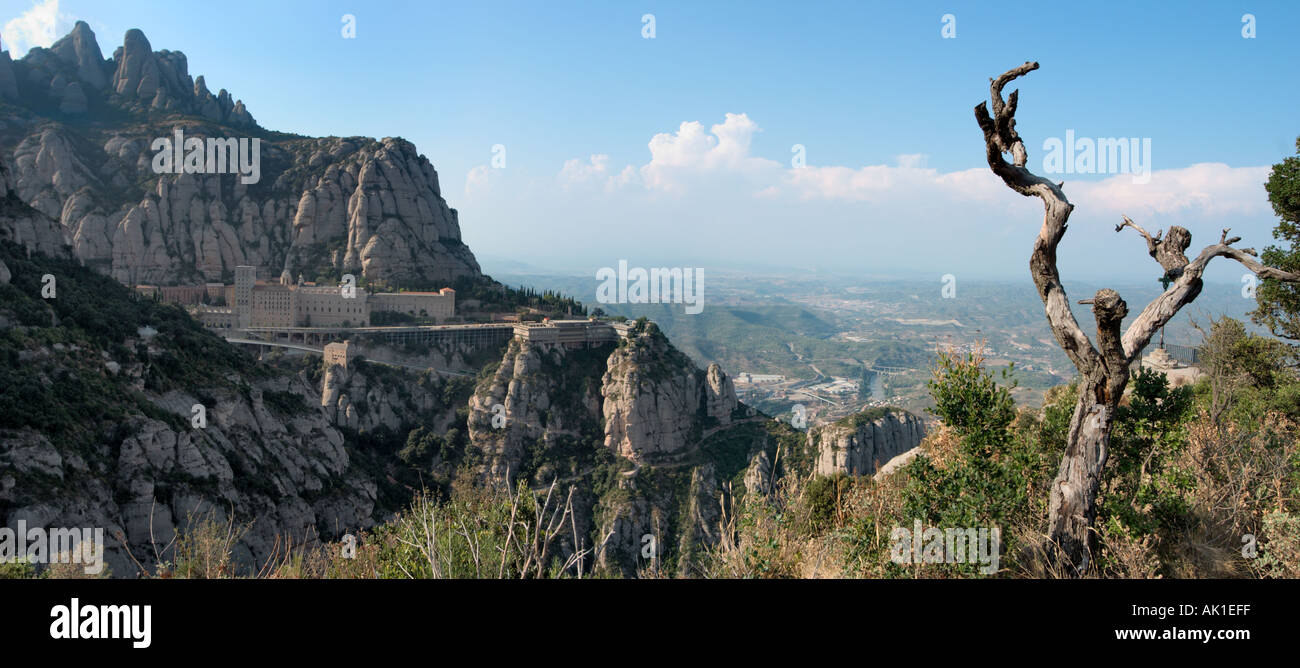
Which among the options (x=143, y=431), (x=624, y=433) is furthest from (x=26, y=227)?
(x=624, y=433)

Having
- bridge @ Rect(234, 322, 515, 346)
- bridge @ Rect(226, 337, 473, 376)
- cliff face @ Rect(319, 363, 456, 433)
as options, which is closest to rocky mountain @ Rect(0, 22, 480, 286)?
bridge @ Rect(234, 322, 515, 346)

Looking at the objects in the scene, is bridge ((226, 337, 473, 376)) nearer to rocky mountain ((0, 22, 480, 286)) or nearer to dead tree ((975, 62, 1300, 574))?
rocky mountain ((0, 22, 480, 286))

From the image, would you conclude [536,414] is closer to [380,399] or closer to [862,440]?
[380,399]

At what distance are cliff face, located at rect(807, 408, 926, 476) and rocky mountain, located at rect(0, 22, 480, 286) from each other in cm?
4247

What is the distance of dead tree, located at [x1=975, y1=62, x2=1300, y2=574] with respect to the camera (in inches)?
221

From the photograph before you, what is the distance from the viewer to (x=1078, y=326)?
5742 mm

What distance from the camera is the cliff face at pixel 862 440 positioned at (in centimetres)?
3897

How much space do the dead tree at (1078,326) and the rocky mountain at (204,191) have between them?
6435cm

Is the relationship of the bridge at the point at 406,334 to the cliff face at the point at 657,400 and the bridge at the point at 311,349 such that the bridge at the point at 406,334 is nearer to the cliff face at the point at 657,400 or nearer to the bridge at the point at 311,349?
the bridge at the point at 311,349

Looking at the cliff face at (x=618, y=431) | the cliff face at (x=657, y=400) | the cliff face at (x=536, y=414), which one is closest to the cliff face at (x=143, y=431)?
the cliff face at (x=536, y=414)

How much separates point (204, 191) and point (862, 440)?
67411 millimetres
